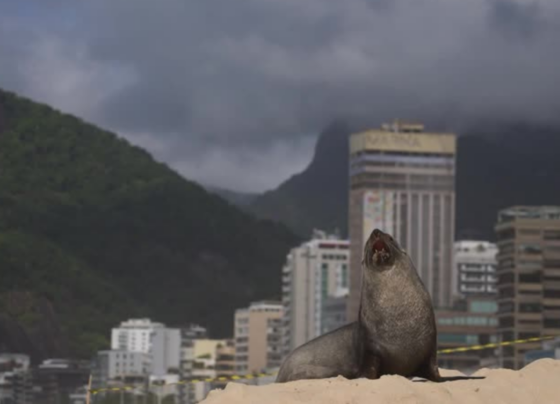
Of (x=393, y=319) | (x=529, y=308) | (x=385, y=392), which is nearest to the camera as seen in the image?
(x=385, y=392)

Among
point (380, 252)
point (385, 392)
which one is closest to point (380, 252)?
point (380, 252)

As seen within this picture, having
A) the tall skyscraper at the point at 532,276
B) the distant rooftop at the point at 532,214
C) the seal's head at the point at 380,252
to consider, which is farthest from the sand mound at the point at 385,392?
the distant rooftop at the point at 532,214

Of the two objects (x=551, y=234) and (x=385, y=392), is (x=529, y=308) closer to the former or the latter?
(x=551, y=234)

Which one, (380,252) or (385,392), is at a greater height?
(380,252)

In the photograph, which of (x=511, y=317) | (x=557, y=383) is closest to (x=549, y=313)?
(x=511, y=317)

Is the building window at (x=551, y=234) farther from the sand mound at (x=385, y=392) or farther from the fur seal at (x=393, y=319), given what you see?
the fur seal at (x=393, y=319)

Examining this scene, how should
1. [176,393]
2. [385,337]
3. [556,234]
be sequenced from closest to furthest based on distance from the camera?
1. [385,337]
2. [176,393]
3. [556,234]

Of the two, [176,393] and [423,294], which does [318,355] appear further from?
[176,393]
